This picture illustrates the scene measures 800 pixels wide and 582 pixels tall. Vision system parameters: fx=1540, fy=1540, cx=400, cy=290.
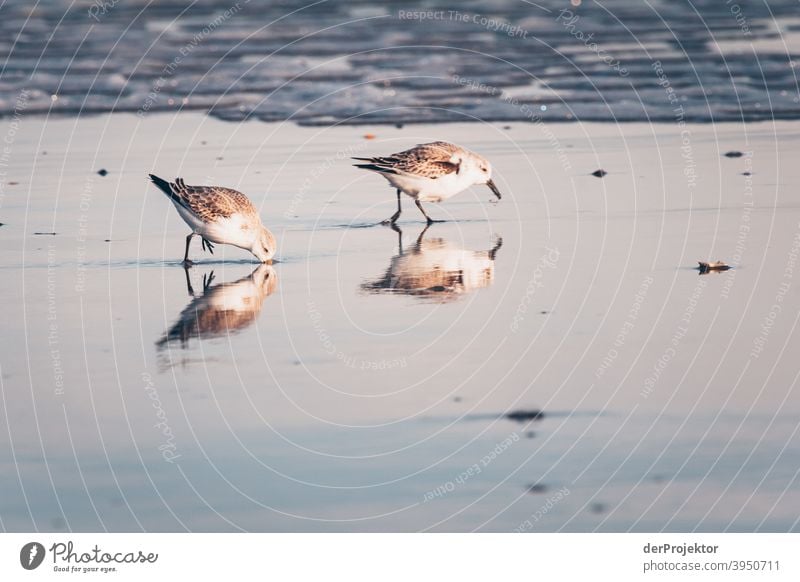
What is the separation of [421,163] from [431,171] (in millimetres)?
126

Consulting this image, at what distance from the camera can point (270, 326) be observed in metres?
10.9

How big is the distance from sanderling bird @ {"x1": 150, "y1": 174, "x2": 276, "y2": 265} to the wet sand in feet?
0.91

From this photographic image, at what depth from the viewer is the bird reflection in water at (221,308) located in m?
10.8


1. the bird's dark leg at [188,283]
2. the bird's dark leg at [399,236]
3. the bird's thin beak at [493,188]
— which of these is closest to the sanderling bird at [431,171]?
the bird's thin beak at [493,188]

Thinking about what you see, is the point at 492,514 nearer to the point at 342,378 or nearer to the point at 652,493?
the point at 652,493

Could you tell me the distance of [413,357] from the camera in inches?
396

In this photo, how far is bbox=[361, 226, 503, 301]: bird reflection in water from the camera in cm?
1187

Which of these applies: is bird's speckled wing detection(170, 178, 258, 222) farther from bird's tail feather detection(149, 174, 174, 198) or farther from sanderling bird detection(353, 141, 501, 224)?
sanderling bird detection(353, 141, 501, 224)

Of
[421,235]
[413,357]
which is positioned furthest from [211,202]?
[413,357]

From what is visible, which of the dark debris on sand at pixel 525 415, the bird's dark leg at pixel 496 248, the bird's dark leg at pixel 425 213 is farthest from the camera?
the bird's dark leg at pixel 425 213

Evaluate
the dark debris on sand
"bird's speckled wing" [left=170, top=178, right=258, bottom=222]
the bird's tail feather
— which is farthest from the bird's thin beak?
the dark debris on sand

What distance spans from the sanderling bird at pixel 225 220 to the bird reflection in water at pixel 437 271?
3.69 ft

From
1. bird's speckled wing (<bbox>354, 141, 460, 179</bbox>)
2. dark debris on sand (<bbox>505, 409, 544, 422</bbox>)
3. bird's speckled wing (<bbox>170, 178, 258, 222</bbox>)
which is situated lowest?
dark debris on sand (<bbox>505, 409, 544, 422</bbox>)

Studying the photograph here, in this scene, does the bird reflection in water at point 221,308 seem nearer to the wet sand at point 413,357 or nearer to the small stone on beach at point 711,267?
the wet sand at point 413,357
